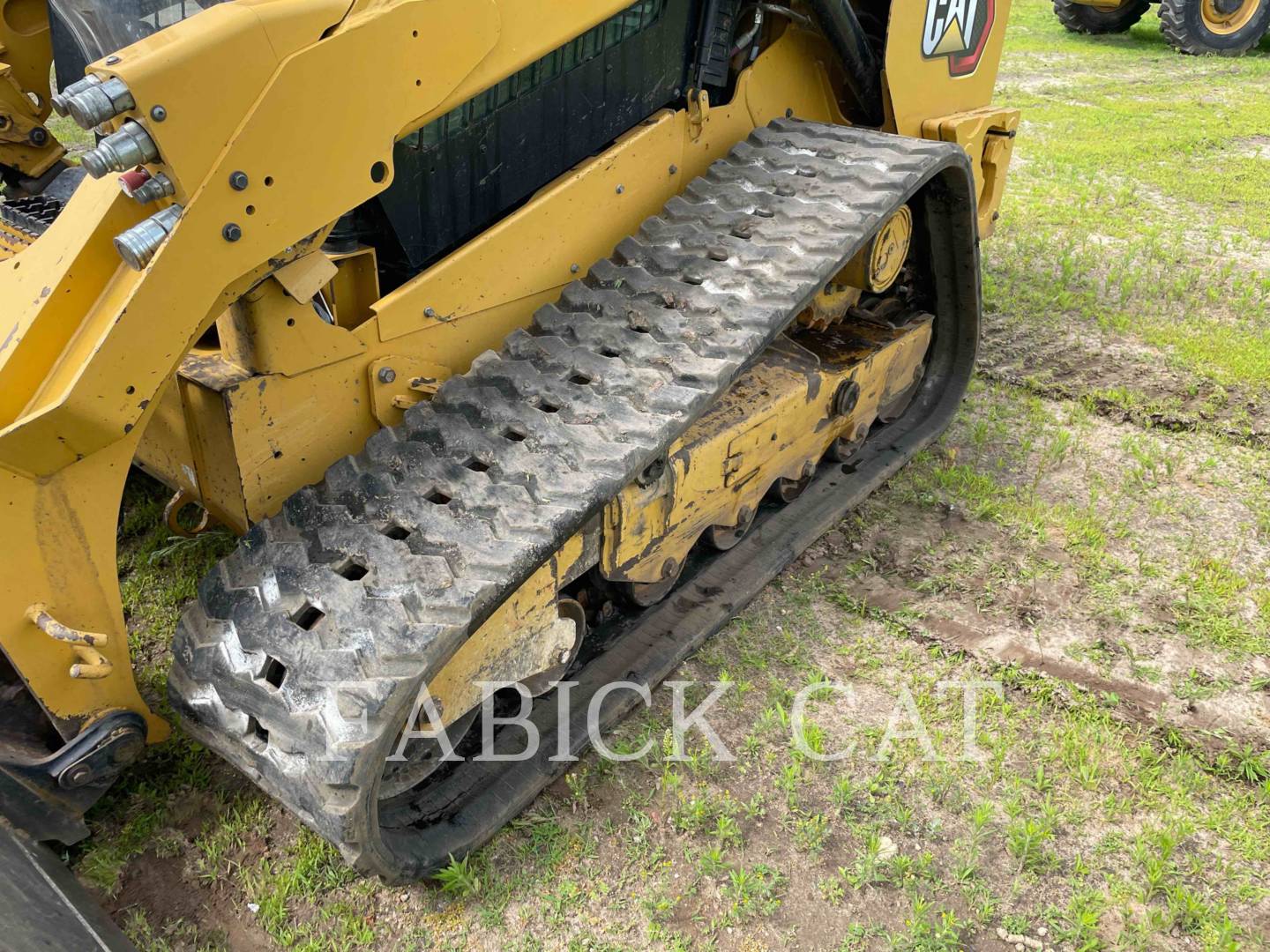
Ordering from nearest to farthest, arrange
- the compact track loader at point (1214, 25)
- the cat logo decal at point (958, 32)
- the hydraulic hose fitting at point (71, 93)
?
1. the hydraulic hose fitting at point (71, 93)
2. the cat logo decal at point (958, 32)
3. the compact track loader at point (1214, 25)

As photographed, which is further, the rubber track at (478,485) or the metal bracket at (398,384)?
the metal bracket at (398,384)

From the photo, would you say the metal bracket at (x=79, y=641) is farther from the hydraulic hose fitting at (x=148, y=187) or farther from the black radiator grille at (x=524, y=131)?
the black radiator grille at (x=524, y=131)

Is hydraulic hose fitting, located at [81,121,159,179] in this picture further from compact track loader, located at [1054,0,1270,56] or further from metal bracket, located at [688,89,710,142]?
compact track loader, located at [1054,0,1270,56]

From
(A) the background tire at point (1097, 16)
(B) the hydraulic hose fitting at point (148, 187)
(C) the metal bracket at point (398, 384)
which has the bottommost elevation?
(A) the background tire at point (1097, 16)

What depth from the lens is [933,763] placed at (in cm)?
266

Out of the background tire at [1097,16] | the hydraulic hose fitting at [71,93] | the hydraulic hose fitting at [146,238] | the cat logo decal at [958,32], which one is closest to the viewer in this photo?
the hydraulic hose fitting at [71,93]

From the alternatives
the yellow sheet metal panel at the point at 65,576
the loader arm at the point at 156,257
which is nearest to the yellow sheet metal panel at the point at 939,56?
the loader arm at the point at 156,257

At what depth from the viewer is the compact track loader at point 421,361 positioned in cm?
189

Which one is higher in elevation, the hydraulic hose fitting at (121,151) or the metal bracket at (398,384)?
the hydraulic hose fitting at (121,151)

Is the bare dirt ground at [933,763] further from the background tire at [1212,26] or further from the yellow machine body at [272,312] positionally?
the background tire at [1212,26]

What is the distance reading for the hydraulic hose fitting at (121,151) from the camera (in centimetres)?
173

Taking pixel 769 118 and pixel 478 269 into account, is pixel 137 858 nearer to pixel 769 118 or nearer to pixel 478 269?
pixel 478 269

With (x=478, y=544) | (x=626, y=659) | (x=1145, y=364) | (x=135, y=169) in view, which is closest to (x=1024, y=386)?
(x=1145, y=364)

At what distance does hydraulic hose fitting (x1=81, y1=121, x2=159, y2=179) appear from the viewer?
1734 millimetres
